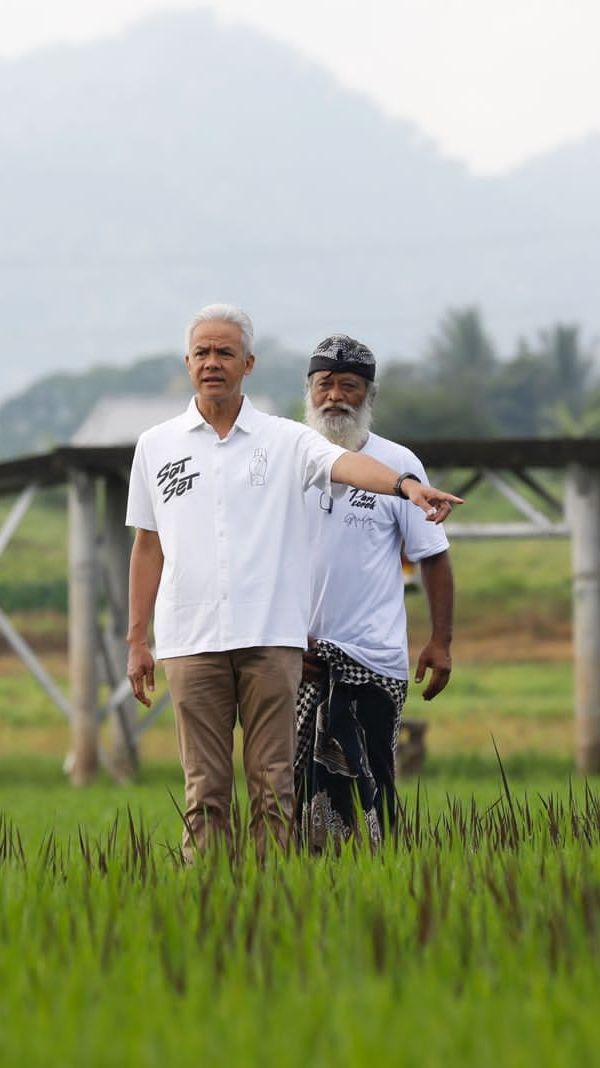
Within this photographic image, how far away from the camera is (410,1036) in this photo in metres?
2.72

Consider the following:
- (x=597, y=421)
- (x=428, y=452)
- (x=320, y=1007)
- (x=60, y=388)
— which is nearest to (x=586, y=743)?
(x=428, y=452)

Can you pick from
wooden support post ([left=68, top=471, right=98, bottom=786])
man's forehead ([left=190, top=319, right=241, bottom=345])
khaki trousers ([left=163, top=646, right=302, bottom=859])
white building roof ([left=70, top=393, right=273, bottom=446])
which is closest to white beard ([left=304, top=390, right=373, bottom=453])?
man's forehead ([left=190, top=319, right=241, bottom=345])

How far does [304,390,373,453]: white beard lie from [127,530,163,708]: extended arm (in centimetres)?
59

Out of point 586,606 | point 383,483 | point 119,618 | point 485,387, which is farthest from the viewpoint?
point 485,387

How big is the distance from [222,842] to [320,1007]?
1678mm

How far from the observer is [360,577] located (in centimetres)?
543

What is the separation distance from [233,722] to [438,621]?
73cm

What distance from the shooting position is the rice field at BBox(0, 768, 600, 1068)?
107 inches

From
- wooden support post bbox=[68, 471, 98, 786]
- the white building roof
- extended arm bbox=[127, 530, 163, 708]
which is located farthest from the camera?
the white building roof

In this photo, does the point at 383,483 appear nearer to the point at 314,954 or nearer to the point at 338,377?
the point at 338,377

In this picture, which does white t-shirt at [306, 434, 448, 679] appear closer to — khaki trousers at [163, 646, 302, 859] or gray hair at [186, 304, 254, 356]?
khaki trousers at [163, 646, 302, 859]

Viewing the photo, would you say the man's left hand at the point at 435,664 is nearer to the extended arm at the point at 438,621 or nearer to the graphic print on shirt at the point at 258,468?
the extended arm at the point at 438,621
